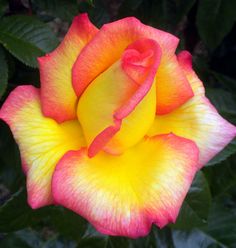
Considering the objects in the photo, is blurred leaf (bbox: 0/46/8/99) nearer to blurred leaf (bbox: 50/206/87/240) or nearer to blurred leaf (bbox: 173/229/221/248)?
blurred leaf (bbox: 50/206/87/240)

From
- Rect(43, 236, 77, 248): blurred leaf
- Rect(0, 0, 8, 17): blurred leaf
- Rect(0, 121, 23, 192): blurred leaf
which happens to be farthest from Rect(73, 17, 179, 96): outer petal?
Rect(43, 236, 77, 248): blurred leaf

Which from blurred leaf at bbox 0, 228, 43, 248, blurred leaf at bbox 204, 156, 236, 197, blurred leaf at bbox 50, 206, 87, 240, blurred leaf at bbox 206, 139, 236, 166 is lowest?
blurred leaf at bbox 0, 228, 43, 248

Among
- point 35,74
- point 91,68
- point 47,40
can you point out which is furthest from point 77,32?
point 35,74

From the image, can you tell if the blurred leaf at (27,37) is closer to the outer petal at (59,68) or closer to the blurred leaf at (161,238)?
the outer petal at (59,68)

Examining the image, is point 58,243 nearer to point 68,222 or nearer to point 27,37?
point 68,222

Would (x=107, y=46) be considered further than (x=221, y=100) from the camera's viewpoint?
No

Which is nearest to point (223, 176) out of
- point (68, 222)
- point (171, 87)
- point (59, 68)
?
point (68, 222)
